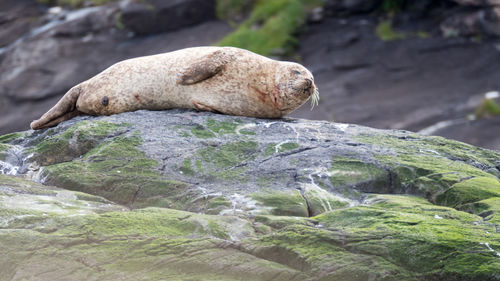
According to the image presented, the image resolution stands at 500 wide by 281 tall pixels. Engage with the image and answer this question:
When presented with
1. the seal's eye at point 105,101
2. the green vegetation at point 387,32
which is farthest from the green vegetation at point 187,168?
the green vegetation at point 387,32

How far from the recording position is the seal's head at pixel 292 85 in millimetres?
6914

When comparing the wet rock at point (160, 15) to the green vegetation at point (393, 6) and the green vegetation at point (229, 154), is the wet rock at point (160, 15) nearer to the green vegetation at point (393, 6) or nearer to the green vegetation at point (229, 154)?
the green vegetation at point (393, 6)

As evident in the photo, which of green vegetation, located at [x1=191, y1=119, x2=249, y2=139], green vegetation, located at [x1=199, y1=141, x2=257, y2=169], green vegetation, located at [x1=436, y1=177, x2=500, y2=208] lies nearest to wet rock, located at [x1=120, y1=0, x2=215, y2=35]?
green vegetation, located at [x1=191, y1=119, x2=249, y2=139]

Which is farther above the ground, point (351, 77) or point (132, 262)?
point (132, 262)

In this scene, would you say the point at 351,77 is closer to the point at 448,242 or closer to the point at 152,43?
the point at 152,43

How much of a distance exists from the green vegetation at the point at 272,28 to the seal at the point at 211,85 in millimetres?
10359

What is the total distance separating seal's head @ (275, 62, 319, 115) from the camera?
6.91 meters

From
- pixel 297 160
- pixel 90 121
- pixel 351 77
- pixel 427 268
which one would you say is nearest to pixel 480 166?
pixel 297 160

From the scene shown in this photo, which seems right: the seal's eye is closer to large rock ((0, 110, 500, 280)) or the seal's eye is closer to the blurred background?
large rock ((0, 110, 500, 280))

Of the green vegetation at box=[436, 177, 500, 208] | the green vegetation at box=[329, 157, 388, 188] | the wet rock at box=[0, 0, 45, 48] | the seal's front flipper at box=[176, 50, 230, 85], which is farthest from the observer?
the wet rock at box=[0, 0, 45, 48]

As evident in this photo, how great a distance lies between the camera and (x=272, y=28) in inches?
711

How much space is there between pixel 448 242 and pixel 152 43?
15867mm

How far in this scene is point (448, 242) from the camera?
3.84 metres

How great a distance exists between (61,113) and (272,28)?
11370 millimetres
